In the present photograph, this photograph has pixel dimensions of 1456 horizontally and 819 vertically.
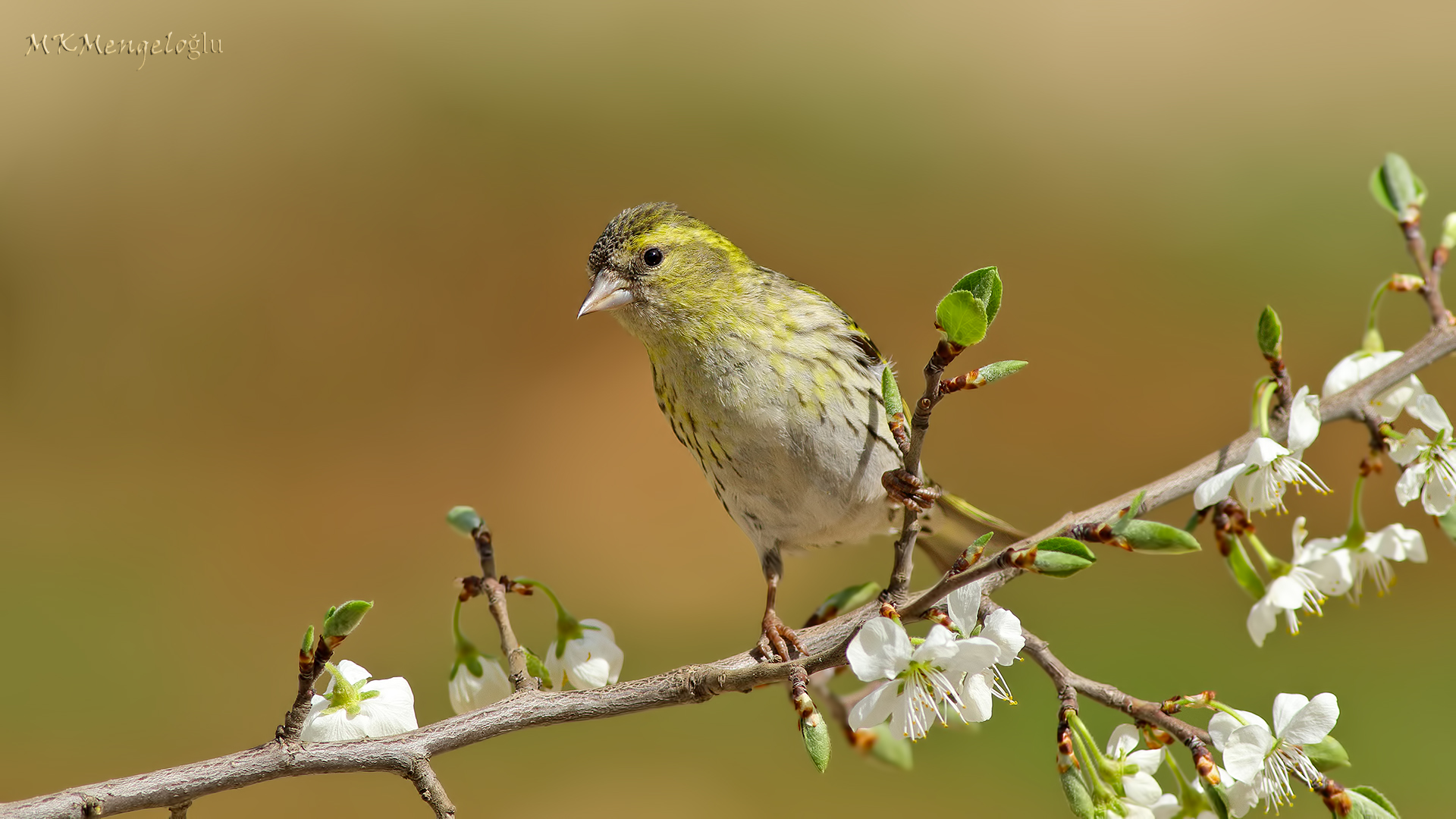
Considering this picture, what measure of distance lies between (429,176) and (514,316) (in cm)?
170

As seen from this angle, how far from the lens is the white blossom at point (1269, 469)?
1735 millimetres

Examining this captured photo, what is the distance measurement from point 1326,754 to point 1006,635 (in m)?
0.57

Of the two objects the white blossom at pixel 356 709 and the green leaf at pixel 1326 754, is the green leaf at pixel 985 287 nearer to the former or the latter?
the green leaf at pixel 1326 754

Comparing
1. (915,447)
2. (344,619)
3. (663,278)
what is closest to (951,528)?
(663,278)

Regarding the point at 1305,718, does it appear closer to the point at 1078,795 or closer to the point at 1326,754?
the point at 1326,754

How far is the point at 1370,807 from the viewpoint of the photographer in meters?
1.65

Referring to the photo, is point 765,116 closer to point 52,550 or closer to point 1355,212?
point 1355,212

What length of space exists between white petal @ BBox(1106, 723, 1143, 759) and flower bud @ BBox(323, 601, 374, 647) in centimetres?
119

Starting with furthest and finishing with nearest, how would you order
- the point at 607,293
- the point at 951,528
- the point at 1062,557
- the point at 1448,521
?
the point at 951,528 < the point at 607,293 < the point at 1448,521 < the point at 1062,557

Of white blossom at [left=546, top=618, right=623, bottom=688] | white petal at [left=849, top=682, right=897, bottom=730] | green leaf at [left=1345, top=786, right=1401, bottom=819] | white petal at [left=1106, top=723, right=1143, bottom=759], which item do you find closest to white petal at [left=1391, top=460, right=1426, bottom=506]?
green leaf at [left=1345, top=786, right=1401, bottom=819]

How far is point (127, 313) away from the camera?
941 centimetres

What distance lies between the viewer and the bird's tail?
109 inches

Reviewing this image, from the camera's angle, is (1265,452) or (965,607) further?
(1265,452)

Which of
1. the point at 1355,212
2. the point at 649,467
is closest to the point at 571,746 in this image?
the point at 649,467
